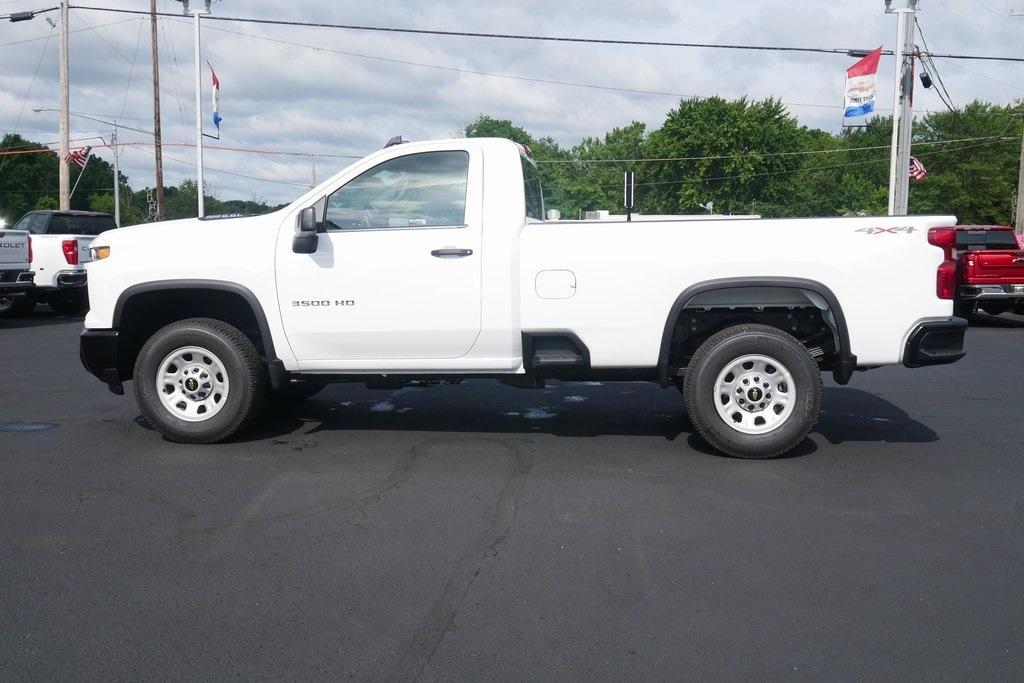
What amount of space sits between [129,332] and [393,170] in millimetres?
2296

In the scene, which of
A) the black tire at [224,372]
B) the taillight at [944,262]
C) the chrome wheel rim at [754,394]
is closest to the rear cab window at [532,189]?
the chrome wheel rim at [754,394]

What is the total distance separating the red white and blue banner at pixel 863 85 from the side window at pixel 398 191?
23917mm

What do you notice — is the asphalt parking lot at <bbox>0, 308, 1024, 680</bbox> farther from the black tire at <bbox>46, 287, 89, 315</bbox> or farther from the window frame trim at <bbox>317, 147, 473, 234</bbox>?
the black tire at <bbox>46, 287, 89, 315</bbox>

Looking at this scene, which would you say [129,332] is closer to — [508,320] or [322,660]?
[508,320]

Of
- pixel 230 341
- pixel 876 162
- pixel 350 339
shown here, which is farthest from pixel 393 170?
pixel 876 162

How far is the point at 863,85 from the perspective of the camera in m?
27.5

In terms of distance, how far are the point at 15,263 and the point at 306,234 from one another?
1163 centimetres

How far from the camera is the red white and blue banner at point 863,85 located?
2723 centimetres

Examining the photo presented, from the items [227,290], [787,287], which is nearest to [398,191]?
[227,290]

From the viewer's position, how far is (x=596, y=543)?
4578 millimetres

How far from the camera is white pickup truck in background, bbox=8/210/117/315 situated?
55.4ft

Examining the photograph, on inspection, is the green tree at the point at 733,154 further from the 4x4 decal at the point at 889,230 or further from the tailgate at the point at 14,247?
the 4x4 decal at the point at 889,230

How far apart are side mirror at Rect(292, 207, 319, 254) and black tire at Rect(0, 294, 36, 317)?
1324 centimetres

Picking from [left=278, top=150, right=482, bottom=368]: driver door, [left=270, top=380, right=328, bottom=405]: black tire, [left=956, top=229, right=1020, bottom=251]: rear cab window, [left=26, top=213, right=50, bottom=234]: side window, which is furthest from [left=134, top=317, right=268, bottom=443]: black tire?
[left=956, top=229, right=1020, bottom=251]: rear cab window
